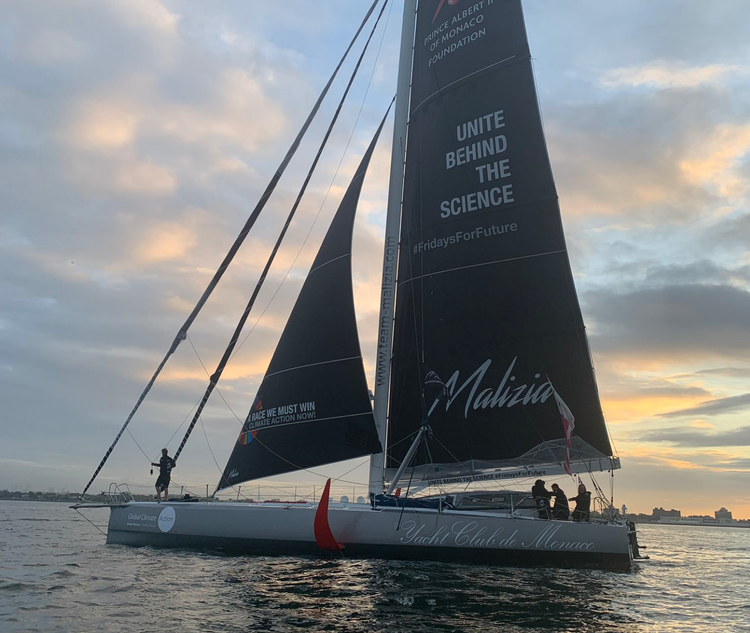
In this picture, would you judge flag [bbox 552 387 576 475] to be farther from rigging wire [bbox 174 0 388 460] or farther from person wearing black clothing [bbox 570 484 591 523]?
rigging wire [bbox 174 0 388 460]

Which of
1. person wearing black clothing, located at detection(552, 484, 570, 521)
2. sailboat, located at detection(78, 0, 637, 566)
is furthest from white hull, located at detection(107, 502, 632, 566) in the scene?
person wearing black clothing, located at detection(552, 484, 570, 521)

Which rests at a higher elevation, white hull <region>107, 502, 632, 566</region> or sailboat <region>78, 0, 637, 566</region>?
sailboat <region>78, 0, 637, 566</region>

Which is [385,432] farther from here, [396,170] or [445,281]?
[396,170]

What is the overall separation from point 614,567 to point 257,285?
34.1 ft

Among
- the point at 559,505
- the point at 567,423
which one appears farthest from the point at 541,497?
the point at 567,423

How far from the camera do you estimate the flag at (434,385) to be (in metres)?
13.7

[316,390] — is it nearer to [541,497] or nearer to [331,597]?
[541,497]

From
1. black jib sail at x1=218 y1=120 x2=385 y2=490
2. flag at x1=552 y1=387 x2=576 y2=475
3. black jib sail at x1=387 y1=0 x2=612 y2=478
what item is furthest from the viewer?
black jib sail at x1=218 y1=120 x2=385 y2=490

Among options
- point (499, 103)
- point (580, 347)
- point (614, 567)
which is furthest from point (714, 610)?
point (499, 103)

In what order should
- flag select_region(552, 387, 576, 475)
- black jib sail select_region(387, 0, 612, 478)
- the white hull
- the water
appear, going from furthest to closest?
black jib sail select_region(387, 0, 612, 478) < flag select_region(552, 387, 576, 475) < the white hull < the water

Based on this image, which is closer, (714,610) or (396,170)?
(714,610)

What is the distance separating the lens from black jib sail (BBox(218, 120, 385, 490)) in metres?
13.9

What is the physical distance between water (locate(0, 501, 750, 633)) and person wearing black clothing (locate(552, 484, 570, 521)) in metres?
1.16

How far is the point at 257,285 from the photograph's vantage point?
54.4ft
